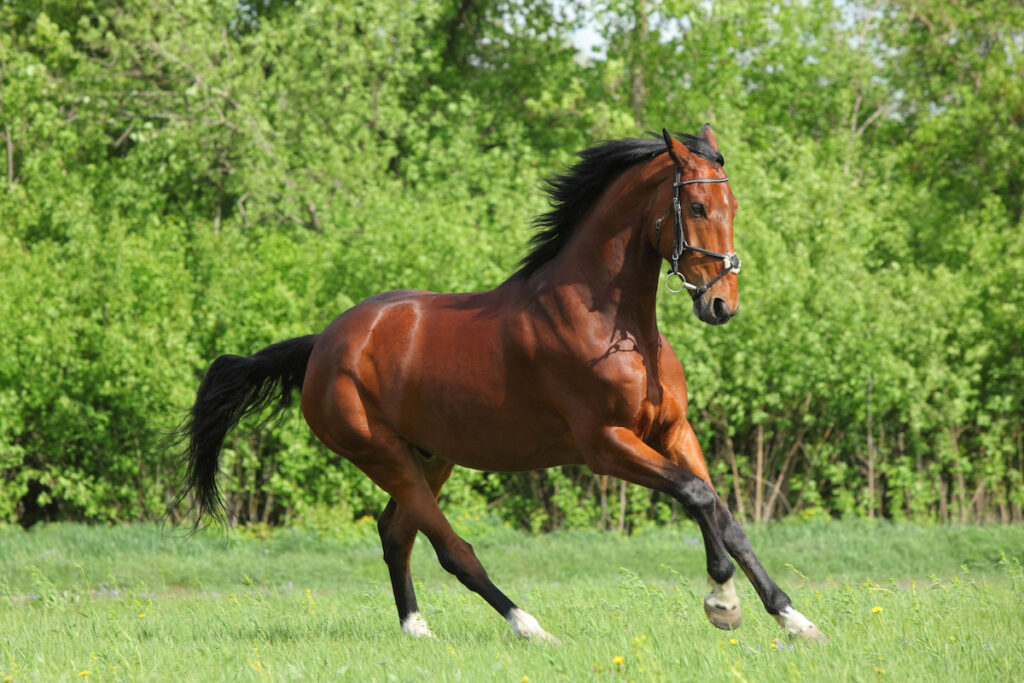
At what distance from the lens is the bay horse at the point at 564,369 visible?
4.92 meters

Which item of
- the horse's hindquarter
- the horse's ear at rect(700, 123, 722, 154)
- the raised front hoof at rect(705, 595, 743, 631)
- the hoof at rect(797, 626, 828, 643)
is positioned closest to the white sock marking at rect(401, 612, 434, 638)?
the horse's hindquarter

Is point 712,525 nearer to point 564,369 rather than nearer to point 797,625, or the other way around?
point 797,625

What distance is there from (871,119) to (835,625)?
20.0m

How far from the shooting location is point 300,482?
1367 centimetres

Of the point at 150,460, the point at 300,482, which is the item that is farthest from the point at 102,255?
the point at 300,482

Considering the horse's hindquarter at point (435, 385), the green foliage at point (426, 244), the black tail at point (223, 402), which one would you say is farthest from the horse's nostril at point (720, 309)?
the green foliage at point (426, 244)

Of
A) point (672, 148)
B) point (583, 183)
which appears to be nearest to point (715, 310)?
point (672, 148)

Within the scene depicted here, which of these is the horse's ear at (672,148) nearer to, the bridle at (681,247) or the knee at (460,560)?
the bridle at (681,247)

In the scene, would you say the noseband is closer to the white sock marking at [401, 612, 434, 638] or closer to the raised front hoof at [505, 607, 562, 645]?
the raised front hoof at [505, 607, 562, 645]

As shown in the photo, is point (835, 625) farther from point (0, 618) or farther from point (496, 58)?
point (496, 58)

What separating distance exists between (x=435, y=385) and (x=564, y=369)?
0.80m

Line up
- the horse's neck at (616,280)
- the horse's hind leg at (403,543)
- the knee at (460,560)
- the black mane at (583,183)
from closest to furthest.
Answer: the horse's neck at (616,280), the black mane at (583,183), the knee at (460,560), the horse's hind leg at (403,543)

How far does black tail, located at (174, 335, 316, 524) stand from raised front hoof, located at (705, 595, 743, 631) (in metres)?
3.10

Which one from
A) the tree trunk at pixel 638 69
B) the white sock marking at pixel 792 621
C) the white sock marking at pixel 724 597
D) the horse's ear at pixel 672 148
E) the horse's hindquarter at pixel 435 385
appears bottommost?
the white sock marking at pixel 792 621
